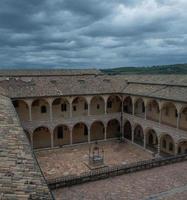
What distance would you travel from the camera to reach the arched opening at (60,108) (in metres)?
34.0

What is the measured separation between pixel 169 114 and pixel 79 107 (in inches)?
510

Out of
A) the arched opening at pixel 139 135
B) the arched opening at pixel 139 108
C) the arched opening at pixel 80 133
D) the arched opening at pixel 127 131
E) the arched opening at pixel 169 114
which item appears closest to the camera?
the arched opening at pixel 169 114

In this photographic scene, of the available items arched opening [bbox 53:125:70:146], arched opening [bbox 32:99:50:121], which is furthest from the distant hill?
arched opening [bbox 32:99:50:121]

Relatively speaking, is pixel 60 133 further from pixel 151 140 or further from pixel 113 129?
pixel 151 140

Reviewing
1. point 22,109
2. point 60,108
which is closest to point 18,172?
point 22,109

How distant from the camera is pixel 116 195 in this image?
12508mm

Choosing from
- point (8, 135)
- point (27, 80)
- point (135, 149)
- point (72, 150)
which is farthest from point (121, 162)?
point (8, 135)

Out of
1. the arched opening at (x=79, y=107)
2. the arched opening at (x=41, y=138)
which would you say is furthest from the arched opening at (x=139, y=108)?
the arched opening at (x=41, y=138)

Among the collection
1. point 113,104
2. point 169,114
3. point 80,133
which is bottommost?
point 80,133

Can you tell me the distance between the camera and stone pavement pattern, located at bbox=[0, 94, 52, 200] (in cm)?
591

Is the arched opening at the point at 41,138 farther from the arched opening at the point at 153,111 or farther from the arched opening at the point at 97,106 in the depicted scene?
the arched opening at the point at 153,111

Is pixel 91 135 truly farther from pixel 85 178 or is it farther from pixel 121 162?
pixel 85 178

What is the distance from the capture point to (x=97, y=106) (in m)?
36.8

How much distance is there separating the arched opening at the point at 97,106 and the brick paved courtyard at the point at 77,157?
494cm
